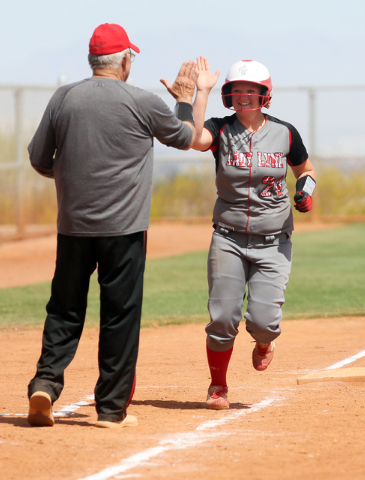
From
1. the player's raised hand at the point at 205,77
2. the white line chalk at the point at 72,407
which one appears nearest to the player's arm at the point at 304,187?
the player's raised hand at the point at 205,77

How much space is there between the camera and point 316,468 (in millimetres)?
3127

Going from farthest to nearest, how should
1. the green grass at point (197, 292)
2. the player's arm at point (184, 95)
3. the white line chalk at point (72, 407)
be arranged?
the green grass at point (197, 292) → the white line chalk at point (72, 407) → the player's arm at point (184, 95)

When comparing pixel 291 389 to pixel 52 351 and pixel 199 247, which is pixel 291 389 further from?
pixel 199 247

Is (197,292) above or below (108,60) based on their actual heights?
below

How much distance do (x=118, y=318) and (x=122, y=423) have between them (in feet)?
1.82

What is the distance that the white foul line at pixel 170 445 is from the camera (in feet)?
10.1

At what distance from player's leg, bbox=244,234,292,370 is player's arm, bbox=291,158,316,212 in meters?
0.24

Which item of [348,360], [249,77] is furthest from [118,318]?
[348,360]

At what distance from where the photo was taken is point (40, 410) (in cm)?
374

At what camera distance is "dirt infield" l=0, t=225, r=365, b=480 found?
3135mm

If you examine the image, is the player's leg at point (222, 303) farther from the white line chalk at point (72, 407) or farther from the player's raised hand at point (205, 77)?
the player's raised hand at point (205, 77)

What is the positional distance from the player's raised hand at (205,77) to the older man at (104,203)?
1.97 ft

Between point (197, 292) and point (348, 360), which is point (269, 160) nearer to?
point (348, 360)

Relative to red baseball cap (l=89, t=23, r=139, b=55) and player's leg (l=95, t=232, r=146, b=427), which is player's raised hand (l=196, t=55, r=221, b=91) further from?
player's leg (l=95, t=232, r=146, b=427)
